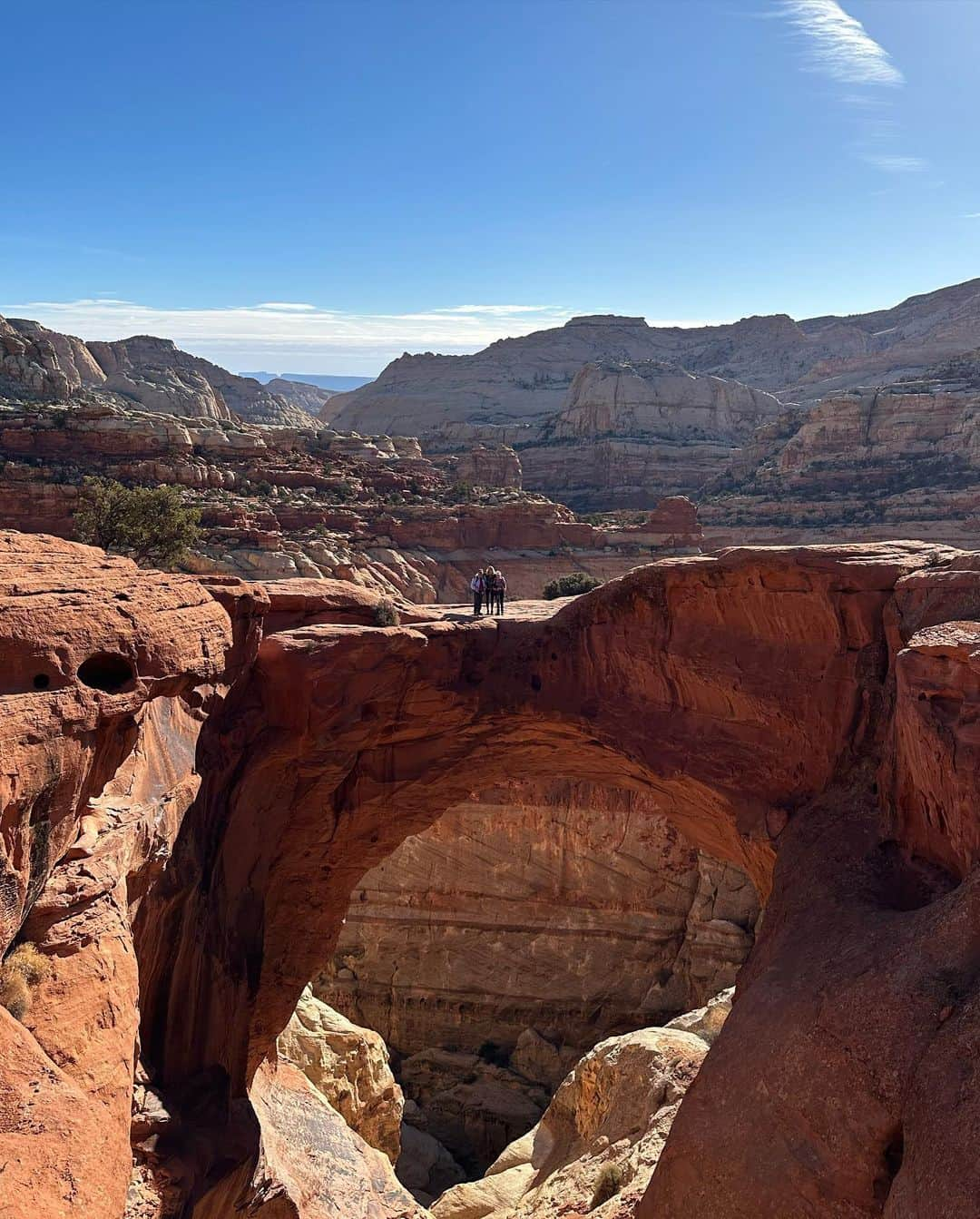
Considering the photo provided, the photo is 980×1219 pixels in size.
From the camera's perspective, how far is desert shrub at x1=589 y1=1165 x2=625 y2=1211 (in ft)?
50.4

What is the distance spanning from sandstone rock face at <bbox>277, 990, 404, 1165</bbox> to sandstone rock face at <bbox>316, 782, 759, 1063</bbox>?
22.0 ft

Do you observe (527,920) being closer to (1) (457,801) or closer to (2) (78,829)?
(1) (457,801)

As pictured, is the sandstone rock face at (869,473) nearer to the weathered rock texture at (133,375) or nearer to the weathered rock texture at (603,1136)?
the weathered rock texture at (133,375)

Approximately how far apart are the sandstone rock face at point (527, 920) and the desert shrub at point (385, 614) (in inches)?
506

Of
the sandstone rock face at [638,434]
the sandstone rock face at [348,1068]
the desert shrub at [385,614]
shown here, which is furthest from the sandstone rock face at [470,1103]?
the sandstone rock face at [638,434]

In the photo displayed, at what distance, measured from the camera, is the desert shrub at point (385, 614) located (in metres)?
19.2

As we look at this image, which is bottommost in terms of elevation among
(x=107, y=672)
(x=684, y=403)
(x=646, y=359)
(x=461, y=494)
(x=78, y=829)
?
(x=78, y=829)

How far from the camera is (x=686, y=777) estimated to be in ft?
60.1

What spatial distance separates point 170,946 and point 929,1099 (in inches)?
385

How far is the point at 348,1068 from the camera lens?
2272cm

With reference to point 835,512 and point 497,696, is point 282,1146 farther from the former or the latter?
point 835,512

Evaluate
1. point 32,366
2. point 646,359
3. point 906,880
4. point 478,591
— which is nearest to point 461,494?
point 32,366

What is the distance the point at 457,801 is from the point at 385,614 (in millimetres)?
4893

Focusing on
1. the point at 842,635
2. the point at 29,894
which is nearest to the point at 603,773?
the point at 842,635
